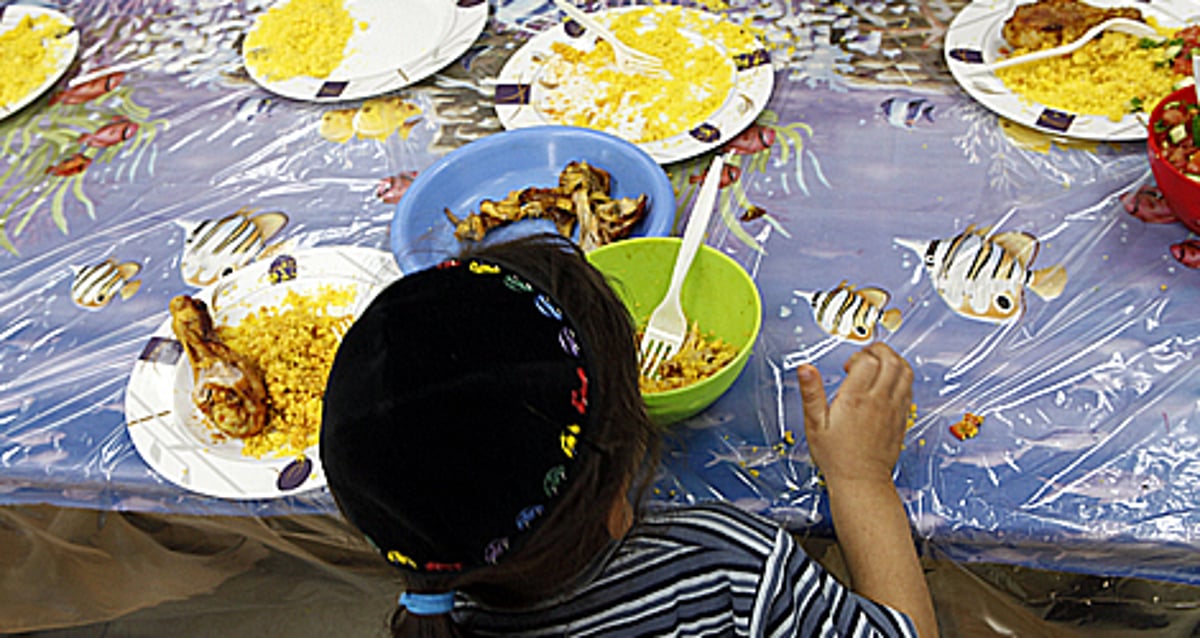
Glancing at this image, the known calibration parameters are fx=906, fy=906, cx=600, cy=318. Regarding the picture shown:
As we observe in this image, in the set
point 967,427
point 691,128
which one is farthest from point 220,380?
point 967,427

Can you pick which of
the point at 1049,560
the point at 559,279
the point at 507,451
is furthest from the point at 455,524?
the point at 1049,560

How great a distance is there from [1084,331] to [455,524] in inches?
29.8

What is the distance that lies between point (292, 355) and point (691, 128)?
1.97 feet

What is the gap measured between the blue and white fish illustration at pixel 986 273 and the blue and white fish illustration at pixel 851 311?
7cm

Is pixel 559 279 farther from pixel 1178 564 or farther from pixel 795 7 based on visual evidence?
pixel 795 7

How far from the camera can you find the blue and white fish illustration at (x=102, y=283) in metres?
1.20

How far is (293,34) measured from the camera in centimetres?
146

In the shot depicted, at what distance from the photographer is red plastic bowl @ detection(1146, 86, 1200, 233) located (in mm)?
1010

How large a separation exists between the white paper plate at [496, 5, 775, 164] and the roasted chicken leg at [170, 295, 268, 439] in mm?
497

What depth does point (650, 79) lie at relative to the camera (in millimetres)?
1319

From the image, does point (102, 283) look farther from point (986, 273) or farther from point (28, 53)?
point (986, 273)

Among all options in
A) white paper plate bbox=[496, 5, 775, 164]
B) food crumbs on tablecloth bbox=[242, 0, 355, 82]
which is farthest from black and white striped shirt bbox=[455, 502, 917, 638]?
food crumbs on tablecloth bbox=[242, 0, 355, 82]

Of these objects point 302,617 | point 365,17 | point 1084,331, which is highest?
point 365,17

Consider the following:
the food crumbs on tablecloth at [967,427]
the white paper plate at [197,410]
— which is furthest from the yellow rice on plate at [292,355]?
the food crumbs on tablecloth at [967,427]
